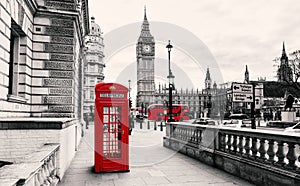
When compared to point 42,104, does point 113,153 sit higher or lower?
lower

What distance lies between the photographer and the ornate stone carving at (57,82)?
9586 millimetres

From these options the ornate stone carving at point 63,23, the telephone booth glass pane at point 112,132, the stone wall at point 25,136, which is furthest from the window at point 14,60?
the telephone booth glass pane at point 112,132

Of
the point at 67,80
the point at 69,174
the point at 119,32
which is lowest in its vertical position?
the point at 69,174

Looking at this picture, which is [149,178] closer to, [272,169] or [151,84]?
[272,169]

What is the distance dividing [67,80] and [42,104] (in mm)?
1306

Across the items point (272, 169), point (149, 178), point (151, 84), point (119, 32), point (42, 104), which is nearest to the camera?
point (272, 169)

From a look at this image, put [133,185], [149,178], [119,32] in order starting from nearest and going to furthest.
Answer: [133,185]
[149,178]
[119,32]

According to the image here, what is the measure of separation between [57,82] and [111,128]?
4.07 meters

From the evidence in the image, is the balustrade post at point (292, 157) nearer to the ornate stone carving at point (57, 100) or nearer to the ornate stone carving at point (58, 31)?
the ornate stone carving at point (57, 100)

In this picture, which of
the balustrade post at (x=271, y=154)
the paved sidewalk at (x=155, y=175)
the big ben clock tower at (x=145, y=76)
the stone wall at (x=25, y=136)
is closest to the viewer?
the balustrade post at (x=271, y=154)

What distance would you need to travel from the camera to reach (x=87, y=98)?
207 feet

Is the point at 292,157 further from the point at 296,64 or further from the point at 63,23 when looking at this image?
the point at 296,64

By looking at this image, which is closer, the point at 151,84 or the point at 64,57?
the point at 64,57

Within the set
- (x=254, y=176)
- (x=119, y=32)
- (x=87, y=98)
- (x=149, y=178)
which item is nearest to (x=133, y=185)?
(x=149, y=178)
